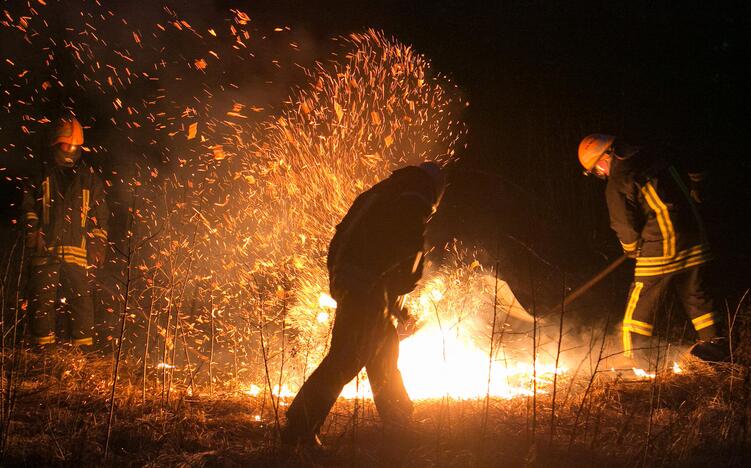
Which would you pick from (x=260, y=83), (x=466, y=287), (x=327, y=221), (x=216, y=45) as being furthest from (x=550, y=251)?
(x=216, y=45)

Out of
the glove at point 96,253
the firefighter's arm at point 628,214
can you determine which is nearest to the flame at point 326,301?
the glove at point 96,253

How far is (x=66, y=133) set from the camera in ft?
22.7

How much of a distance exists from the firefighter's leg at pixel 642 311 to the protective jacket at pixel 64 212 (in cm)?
563

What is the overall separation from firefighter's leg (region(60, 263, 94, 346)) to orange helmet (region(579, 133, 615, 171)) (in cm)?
555

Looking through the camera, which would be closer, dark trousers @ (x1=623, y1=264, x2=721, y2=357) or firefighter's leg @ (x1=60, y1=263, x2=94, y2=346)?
dark trousers @ (x1=623, y1=264, x2=721, y2=357)

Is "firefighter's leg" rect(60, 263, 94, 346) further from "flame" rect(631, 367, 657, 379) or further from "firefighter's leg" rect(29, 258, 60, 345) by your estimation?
"flame" rect(631, 367, 657, 379)

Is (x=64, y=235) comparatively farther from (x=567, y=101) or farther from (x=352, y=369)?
(x=567, y=101)

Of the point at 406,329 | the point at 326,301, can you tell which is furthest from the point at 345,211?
the point at 406,329

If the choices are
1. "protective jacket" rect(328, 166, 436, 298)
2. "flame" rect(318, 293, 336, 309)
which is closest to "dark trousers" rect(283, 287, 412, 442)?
"protective jacket" rect(328, 166, 436, 298)

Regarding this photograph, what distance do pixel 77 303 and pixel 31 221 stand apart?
1024mm

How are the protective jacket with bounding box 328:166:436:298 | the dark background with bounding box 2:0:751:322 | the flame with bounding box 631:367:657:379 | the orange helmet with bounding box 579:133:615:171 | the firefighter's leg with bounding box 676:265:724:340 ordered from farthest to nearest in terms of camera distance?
the dark background with bounding box 2:0:751:322
the orange helmet with bounding box 579:133:615:171
the firefighter's leg with bounding box 676:265:724:340
the flame with bounding box 631:367:657:379
the protective jacket with bounding box 328:166:436:298

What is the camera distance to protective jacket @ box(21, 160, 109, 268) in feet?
21.9

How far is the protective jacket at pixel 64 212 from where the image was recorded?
668cm

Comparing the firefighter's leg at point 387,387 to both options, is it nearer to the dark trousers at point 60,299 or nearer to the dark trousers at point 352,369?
the dark trousers at point 352,369
